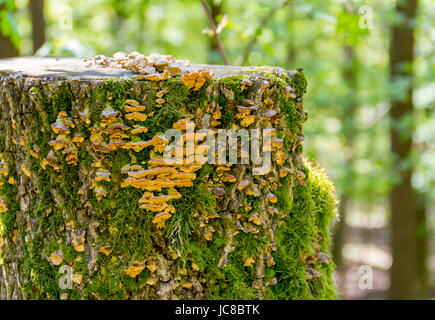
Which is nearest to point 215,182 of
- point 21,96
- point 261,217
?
point 261,217

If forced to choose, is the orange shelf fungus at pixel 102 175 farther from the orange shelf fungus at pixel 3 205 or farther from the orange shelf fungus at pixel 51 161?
the orange shelf fungus at pixel 3 205

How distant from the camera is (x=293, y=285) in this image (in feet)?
6.86

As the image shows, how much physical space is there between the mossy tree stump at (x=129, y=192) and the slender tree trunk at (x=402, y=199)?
624 centimetres

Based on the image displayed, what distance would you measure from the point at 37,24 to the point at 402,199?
8.03 metres

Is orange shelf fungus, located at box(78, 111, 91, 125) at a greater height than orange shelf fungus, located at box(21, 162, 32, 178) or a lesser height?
greater

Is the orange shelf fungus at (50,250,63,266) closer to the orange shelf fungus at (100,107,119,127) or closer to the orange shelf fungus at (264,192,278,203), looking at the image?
the orange shelf fungus at (100,107,119,127)

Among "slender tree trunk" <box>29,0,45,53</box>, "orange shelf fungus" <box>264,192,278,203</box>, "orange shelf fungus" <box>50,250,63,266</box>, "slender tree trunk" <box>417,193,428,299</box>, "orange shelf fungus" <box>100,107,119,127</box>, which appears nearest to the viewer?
"orange shelf fungus" <box>100,107,119,127</box>

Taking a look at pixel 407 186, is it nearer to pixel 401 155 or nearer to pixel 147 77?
pixel 401 155

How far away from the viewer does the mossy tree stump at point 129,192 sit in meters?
1.80

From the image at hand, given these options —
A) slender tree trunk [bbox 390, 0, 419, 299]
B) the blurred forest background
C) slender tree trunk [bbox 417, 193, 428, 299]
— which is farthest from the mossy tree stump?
slender tree trunk [bbox 417, 193, 428, 299]

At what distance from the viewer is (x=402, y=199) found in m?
7.44

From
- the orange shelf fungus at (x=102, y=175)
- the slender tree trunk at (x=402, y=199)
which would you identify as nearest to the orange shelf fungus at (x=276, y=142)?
the orange shelf fungus at (x=102, y=175)

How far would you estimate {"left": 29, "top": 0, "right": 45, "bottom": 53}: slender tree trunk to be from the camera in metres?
6.75

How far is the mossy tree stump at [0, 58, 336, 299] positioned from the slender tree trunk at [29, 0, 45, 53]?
546cm
